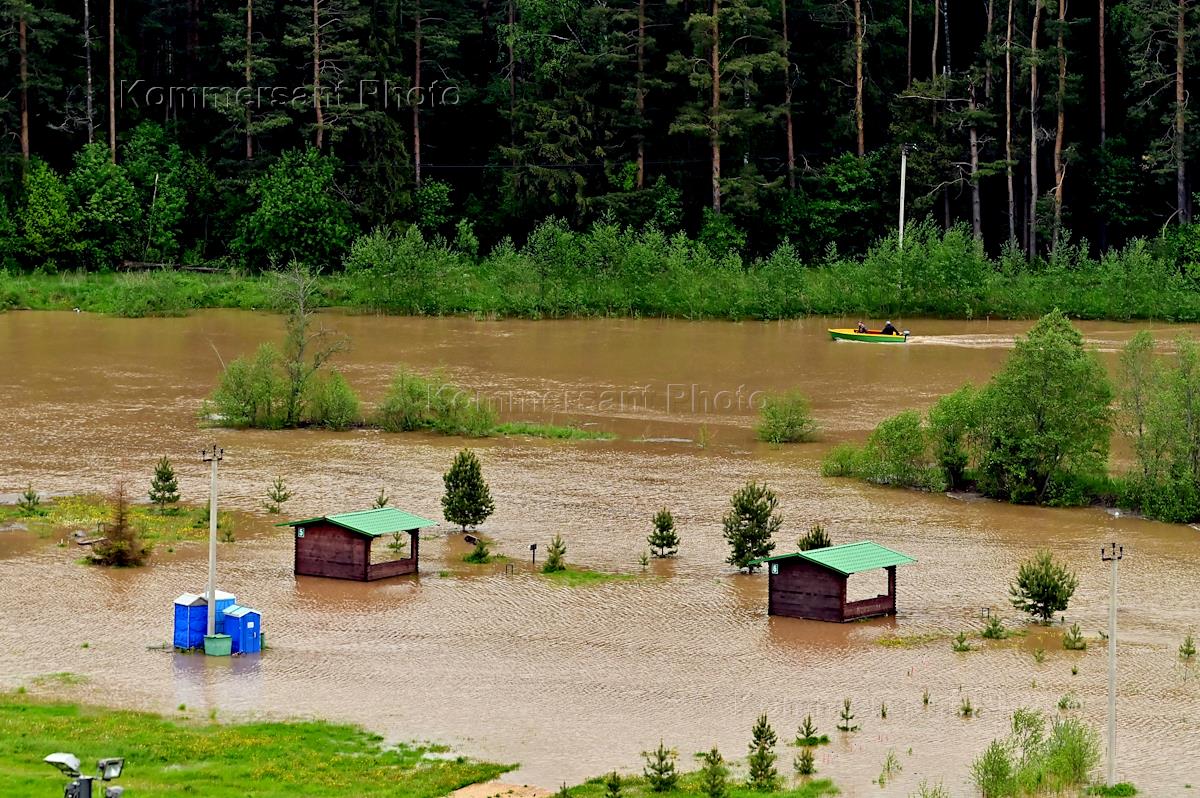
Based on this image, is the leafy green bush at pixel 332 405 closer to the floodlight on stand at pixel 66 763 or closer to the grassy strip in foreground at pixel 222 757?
the grassy strip in foreground at pixel 222 757

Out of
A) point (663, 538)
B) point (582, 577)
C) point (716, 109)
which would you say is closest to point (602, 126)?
point (716, 109)

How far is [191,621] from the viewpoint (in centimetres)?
2797

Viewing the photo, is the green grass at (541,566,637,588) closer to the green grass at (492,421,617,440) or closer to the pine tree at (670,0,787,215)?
the green grass at (492,421,617,440)

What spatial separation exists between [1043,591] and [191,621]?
44.5 ft

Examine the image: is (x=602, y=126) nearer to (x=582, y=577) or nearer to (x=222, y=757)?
(x=582, y=577)

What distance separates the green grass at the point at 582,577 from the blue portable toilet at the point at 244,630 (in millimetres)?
6509

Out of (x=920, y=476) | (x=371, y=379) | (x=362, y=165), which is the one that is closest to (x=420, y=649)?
(x=920, y=476)

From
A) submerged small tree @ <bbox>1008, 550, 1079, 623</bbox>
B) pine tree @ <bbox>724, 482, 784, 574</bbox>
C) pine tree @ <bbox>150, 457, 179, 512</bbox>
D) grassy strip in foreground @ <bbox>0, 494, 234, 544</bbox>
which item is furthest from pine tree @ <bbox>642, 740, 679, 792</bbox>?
pine tree @ <bbox>150, 457, 179, 512</bbox>

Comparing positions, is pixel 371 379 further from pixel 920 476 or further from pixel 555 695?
pixel 555 695

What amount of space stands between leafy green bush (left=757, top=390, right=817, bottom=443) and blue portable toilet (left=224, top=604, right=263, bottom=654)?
21.2 metres

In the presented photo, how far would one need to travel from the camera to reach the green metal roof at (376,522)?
32.5 metres

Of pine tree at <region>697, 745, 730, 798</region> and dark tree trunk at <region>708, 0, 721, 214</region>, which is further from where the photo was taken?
dark tree trunk at <region>708, 0, 721, 214</region>

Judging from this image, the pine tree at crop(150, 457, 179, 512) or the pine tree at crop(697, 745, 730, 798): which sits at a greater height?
the pine tree at crop(150, 457, 179, 512)

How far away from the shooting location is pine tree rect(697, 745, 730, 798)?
21.1 meters
